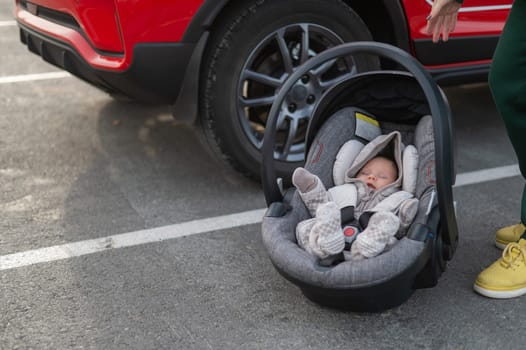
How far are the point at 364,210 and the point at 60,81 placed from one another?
11.9ft

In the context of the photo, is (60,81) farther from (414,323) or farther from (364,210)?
(414,323)

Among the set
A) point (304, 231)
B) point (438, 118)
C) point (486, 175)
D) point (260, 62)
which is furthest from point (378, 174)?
point (486, 175)

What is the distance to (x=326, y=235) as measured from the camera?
2748 mm

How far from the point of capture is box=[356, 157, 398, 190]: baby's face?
10.7 ft

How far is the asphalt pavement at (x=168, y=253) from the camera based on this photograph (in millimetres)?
2752

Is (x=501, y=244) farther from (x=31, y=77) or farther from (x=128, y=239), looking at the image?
(x=31, y=77)

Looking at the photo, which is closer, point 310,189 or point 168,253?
point 310,189

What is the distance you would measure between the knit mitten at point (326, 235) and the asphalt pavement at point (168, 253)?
308 mm

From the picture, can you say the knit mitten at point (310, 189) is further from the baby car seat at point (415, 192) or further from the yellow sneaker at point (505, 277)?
the yellow sneaker at point (505, 277)

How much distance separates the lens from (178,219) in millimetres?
3711

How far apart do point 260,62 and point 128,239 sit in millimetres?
1339

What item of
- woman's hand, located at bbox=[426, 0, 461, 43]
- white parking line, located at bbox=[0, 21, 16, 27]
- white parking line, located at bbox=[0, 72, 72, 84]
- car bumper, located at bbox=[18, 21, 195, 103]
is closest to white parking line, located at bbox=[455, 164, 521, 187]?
woman's hand, located at bbox=[426, 0, 461, 43]

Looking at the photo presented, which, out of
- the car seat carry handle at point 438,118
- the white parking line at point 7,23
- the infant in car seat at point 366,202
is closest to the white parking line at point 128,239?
the infant in car seat at point 366,202

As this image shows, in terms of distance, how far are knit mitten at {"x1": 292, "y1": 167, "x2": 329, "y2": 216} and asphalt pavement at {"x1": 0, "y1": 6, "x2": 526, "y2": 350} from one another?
379 mm
